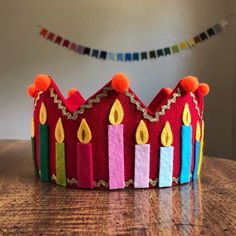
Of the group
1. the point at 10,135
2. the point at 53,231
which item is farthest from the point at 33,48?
the point at 53,231

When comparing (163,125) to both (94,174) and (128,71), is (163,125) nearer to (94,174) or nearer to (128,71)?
(94,174)

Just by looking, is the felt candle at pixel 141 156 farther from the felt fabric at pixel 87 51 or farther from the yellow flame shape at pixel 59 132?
the felt fabric at pixel 87 51

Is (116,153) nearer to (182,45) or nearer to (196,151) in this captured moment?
(196,151)

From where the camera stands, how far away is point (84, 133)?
598mm

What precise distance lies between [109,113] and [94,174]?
10 cm

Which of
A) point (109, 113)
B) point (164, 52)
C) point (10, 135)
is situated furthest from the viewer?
point (10, 135)

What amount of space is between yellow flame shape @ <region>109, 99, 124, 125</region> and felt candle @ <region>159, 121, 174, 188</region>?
0.07m

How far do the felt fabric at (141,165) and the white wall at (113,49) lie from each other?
149cm

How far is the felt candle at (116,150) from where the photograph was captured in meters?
0.59

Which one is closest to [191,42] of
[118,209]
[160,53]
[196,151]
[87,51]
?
[160,53]

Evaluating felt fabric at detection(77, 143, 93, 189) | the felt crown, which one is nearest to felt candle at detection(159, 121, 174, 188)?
the felt crown

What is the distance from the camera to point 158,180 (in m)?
0.61

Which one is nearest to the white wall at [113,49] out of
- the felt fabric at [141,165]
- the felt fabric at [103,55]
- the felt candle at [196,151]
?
the felt fabric at [103,55]

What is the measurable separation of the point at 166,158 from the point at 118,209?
0.54 feet
